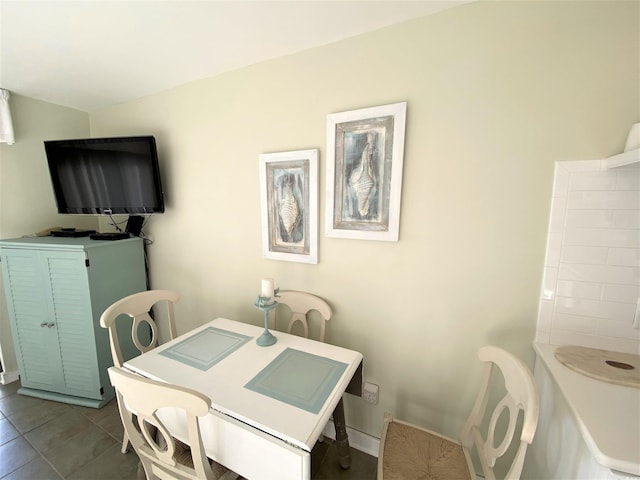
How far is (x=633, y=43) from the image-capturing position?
3.13 feet

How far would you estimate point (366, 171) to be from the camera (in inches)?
54.5

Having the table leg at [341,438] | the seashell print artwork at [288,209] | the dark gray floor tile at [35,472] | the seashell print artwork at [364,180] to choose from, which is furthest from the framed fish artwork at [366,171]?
the dark gray floor tile at [35,472]

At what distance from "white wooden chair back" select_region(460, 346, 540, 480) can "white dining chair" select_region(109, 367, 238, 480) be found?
99 cm

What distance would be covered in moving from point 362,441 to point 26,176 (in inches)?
134

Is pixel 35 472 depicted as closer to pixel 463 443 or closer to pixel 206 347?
pixel 206 347

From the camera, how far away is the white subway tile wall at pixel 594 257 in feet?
3.32

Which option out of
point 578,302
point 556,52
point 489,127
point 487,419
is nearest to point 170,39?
point 489,127

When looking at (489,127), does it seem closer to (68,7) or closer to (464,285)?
(464,285)

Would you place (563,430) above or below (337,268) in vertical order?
below

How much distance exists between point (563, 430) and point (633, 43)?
58.5 inches

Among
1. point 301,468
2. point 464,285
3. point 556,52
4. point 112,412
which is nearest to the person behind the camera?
point 301,468

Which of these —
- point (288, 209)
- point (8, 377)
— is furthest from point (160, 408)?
point (8, 377)

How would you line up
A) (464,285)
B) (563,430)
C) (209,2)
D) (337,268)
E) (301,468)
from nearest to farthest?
(301,468)
(563,430)
(209,2)
(464,285)
(337,268)

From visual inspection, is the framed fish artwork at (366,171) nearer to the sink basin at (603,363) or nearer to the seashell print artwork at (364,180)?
the seashell print artwork at (364,180)
